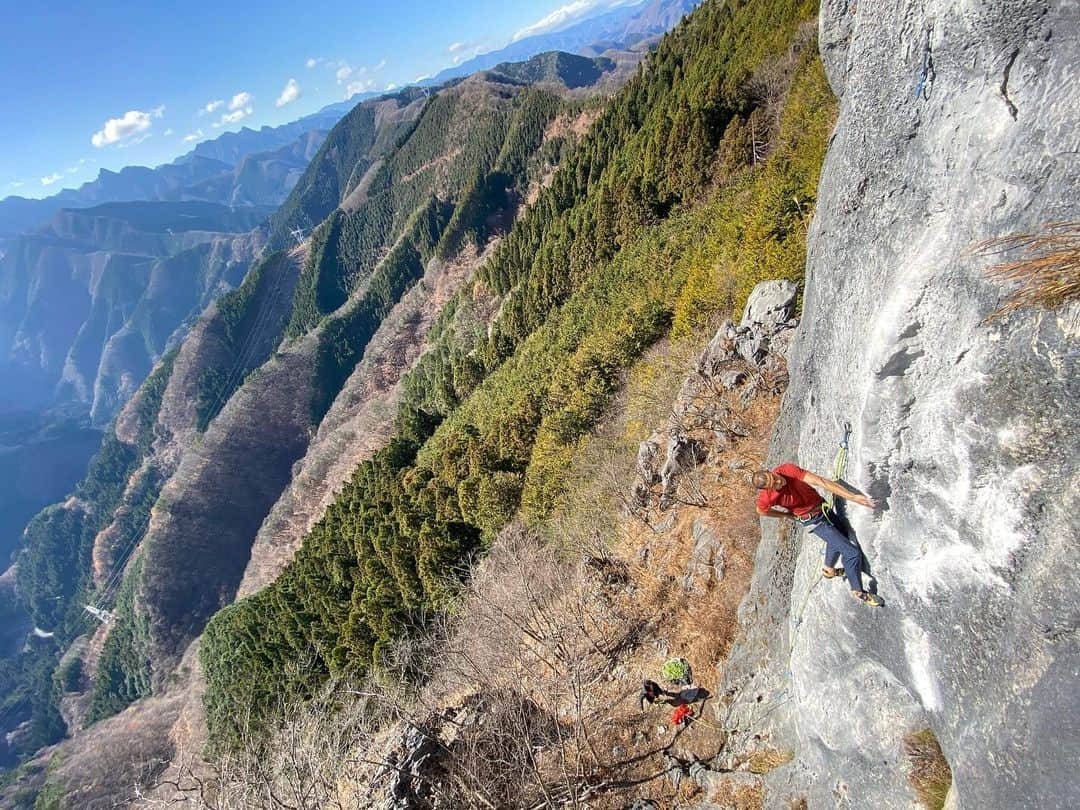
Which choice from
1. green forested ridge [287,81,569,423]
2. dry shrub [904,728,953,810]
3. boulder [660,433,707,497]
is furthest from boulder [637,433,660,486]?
green forested ridge [287,81,569,423]

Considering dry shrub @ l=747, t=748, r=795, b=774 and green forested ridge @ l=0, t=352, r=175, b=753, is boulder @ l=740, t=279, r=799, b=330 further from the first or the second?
green forested ridge @ l=0, t=352, r=175, b=753

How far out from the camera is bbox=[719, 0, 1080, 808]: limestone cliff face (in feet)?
13.5

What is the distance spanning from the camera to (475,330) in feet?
212

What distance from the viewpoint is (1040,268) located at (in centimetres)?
409

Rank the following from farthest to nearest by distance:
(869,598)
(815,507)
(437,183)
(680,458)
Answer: (437,183) < (680,458) < (815,507) < (869,598)

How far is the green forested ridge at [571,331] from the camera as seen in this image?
23.4 metres

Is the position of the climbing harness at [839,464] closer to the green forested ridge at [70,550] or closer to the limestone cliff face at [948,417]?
the limestone cliff face at [948,417]

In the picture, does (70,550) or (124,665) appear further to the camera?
(70,550)

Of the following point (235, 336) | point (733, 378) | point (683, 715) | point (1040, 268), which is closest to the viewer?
point (1040, 268)

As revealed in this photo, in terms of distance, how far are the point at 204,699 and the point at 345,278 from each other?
101971 millimetres

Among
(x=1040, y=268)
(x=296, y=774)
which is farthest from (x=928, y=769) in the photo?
(x=296, y=774)

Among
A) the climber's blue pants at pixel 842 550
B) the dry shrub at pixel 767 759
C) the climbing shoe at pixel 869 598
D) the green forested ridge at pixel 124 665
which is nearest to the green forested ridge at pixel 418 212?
the green forested ridge at pixel 124 665

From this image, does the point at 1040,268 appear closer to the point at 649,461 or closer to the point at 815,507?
the point at 815,507

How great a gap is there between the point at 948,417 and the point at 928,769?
3.64 m
